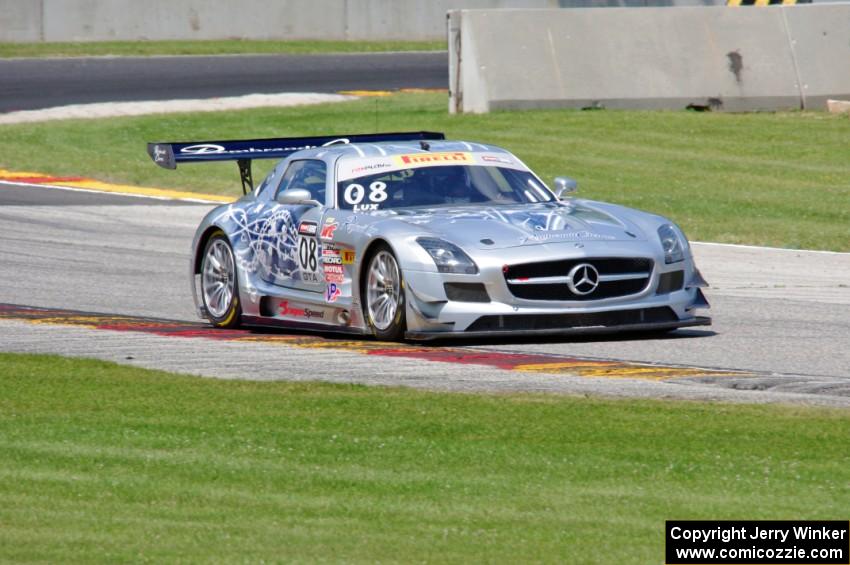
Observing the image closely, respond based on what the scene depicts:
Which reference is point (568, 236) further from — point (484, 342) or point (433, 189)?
point (433, 189)

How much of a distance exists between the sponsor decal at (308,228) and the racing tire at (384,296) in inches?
28.1

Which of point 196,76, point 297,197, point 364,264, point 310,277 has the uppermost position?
point 196,76

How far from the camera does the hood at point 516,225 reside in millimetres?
10836

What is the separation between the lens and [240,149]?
43.4 ft

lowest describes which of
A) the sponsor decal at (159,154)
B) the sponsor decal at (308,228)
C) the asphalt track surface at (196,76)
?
the sponsor decal at (308,228)

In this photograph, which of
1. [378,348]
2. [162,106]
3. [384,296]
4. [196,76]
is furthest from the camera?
[196,76]

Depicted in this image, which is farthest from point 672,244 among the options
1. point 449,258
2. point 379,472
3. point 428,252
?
point 379,472

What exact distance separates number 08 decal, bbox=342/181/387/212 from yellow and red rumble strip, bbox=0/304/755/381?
93 cm

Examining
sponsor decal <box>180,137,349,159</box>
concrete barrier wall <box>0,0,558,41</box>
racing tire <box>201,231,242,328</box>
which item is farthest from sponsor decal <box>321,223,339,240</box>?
concrete barrier wall <box>0,0,558,41</box>

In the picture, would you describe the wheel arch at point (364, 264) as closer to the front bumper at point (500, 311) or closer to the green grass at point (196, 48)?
the front bumper at point (500, 311)

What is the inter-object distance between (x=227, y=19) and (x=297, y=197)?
97.3 feet

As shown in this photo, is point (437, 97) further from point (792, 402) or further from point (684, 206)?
point (792, 402)

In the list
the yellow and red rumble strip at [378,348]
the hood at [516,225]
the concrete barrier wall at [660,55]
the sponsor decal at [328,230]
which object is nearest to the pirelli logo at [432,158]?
the hood at [516,225]

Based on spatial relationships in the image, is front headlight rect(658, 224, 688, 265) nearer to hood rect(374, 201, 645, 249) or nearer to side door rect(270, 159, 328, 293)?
hood rect(374, 201, 645, 249)
